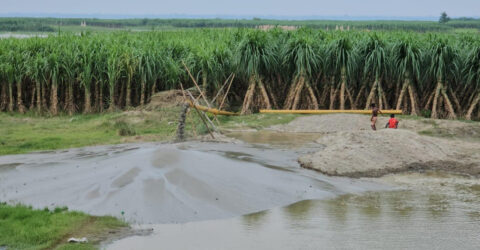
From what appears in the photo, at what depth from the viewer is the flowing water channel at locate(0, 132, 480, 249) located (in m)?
9.59

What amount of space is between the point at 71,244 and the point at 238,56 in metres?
12.5

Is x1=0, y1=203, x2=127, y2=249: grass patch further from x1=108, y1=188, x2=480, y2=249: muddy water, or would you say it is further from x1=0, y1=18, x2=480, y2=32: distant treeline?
x1=0, y1=18, x2=480, y2=32: distant treeline

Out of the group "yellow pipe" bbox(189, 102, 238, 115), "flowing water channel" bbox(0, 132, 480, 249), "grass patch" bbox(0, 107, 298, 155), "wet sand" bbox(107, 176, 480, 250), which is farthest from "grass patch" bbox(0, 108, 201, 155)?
"wet sand" bbox(107, 176, 480, 250)

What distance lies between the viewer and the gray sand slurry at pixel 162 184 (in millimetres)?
10375

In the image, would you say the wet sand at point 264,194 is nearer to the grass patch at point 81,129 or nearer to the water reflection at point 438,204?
the water reflection at point 438,204

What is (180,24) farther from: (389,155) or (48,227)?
(48,227)

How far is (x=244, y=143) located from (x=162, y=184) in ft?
17.4

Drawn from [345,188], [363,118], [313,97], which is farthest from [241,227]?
[313,97]

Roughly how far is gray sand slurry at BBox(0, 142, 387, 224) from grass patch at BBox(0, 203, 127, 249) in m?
0.39

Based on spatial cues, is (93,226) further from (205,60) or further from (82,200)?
(205,60)

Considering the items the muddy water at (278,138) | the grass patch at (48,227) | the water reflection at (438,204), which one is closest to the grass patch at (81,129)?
the muddy water at (278,138)

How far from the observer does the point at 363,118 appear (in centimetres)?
1892

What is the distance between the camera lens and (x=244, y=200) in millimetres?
11023

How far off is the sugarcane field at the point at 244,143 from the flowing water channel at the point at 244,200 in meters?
0.03
